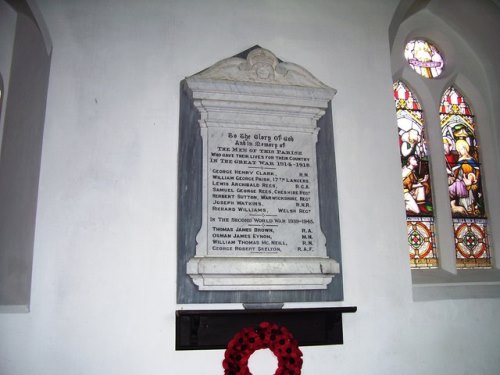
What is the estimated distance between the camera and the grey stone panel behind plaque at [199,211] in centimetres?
315

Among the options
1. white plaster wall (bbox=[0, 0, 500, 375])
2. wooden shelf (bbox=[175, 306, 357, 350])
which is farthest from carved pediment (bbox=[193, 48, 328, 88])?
wooden shelf (bbox=[175, 306, 357, 350])

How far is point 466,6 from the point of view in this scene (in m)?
4.50

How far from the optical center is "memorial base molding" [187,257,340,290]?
3.12 metres

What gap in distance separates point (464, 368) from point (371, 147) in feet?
5.39

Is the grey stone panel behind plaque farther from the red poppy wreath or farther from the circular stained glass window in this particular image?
the circular stained glass window

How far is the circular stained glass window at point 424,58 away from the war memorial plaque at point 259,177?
57.5 inches

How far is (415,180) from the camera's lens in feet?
14.1

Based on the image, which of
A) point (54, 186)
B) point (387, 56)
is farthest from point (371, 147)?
point (54, 186)

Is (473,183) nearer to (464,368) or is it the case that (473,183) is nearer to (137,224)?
(464,368)

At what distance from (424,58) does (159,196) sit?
9.53 feet

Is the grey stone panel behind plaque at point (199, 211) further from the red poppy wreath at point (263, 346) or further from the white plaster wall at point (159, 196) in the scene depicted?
the red poppy wreath at point (263, 346)

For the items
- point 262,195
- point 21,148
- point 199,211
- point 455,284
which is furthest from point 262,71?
point 455,284

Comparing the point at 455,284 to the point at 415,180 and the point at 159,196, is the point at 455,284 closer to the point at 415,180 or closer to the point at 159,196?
the point at 415,180

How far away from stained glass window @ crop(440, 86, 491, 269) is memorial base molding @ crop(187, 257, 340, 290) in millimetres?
1545
